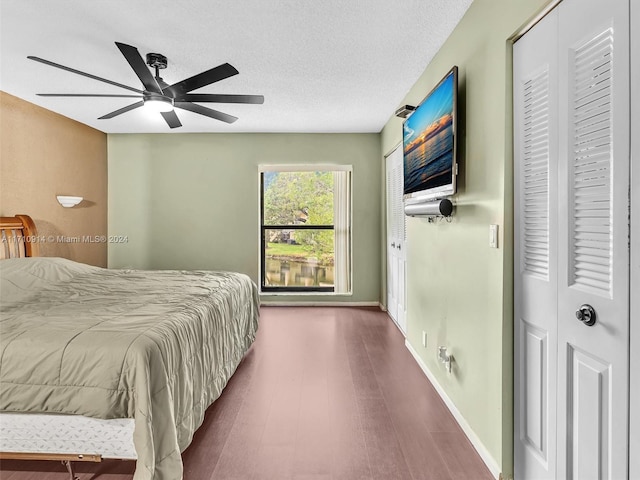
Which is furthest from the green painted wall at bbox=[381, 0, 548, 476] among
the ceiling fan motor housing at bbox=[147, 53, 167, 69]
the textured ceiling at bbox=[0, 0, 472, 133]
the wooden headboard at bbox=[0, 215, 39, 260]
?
the wooden headboard at bbox=[0, 215, 39, 260]

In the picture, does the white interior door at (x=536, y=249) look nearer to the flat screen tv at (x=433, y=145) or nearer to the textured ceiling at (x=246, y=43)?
the flat screen tv at (x=433, y=145)

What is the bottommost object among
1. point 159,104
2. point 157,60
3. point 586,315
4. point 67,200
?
point 586,315

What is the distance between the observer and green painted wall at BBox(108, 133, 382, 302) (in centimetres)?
546

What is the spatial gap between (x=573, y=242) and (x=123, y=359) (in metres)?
1.89

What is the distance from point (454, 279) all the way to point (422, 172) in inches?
32.9

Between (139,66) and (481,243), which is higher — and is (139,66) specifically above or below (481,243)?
above

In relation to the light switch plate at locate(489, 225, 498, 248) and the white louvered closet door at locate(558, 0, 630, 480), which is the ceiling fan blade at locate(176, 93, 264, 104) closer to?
the light switch plate at locate(489, 225, 498, 248)

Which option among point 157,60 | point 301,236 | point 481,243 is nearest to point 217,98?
point 157,60

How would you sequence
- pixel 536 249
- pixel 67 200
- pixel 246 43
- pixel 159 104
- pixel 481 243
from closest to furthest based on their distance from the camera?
pixel 536 249, pixel 481 243, pixel 246 43, pixel 159 104, pixel 67 200

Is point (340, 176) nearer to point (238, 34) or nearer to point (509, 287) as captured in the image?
point (238, 34)

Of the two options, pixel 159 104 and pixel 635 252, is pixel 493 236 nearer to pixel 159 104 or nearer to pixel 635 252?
pixel 635 252

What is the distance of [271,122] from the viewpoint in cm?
486

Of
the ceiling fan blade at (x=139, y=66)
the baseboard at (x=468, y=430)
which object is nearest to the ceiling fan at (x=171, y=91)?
the ceiling fan blade at (x=139, y=66)

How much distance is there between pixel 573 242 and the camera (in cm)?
140
